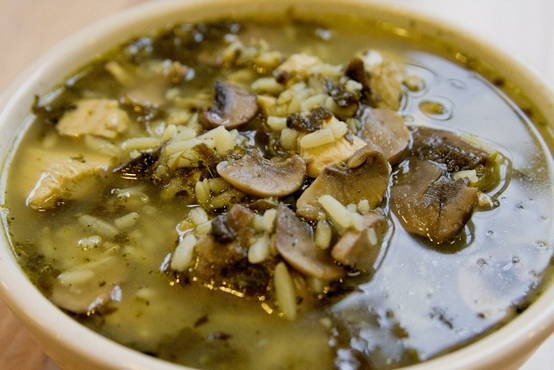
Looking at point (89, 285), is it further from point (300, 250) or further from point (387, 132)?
point (387, 132)

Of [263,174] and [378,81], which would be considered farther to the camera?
[378,81]

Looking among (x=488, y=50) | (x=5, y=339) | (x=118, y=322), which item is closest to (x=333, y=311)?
(x=118, y=322)

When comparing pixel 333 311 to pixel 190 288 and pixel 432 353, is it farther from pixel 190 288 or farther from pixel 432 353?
pixel 190 288

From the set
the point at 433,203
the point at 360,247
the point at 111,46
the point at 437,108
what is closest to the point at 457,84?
the point at 437,108

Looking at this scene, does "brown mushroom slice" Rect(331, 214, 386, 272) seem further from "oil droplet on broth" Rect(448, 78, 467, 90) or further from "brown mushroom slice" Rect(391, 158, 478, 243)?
"oil droplet on broth" Rect(448, 78, 467, 90)

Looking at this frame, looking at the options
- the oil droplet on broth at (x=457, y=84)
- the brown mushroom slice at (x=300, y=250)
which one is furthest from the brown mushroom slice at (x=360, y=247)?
the oil droplet on broth at (x=457, y=84)

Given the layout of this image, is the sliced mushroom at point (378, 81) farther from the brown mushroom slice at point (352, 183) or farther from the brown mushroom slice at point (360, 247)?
the brown mushroom slice at point (360, 247)

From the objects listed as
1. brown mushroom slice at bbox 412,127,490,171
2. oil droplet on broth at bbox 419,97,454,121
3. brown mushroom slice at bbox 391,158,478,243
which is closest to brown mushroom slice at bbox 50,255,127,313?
brown mushroom slice at bbox 391,158,478,243
